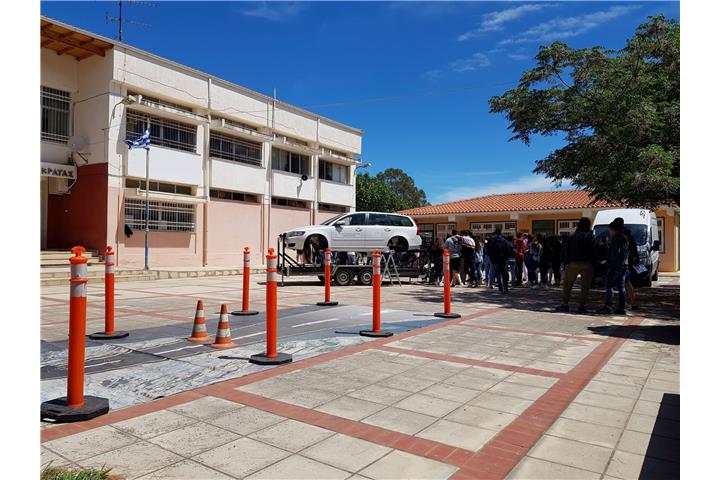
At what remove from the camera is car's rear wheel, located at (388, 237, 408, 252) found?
56.6ft

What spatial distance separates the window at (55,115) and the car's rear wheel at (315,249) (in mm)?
12566

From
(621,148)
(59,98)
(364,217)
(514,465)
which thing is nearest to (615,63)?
(621,148)

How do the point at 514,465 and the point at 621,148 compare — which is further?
the point at 621,148

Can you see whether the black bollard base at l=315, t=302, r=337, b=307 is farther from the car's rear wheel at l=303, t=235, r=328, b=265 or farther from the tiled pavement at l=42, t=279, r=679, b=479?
the car's rear wheel at l=303, t=235, r=328, b=265

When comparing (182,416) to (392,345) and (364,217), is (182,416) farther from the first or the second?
(364,217)

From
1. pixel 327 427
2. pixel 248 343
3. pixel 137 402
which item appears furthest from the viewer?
pixel 248 343

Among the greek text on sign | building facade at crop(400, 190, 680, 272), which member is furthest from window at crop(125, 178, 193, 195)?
building facade at crop(400, 190, 680, 272)

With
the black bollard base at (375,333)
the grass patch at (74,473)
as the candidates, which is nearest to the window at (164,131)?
the black bollard base at (375,333)

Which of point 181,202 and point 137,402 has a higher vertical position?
point 181,202

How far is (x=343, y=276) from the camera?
1614cm

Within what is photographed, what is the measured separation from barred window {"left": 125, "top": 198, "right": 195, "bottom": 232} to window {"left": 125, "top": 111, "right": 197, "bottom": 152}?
2757 mm

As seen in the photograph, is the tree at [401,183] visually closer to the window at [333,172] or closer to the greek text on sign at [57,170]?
the window at [333,172]

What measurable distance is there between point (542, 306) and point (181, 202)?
17.5 meters

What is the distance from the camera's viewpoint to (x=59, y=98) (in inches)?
826
